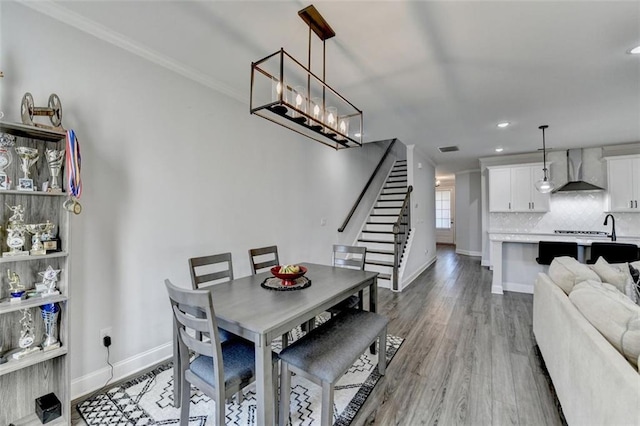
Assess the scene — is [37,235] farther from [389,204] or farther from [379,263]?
[389,204]

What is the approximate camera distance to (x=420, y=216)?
236 inches

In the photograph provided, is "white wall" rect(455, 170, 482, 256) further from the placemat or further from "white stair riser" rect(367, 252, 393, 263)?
the placemat

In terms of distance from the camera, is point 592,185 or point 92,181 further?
point 592,185

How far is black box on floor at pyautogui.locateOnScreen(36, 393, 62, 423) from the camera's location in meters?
1.65

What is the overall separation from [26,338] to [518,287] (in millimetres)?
5956

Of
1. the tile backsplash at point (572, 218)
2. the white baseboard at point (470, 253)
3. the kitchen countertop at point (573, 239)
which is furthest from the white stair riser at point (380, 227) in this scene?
the white baseboard at point (470, 253)

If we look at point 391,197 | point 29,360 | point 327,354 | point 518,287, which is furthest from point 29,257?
point 391,197

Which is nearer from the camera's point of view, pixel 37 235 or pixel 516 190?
pixel 37 235

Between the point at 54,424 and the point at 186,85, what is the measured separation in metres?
2.69

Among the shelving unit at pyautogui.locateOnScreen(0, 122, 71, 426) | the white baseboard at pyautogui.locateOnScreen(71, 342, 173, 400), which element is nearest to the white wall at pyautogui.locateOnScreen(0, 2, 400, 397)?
the white baseboard at pyautogui.locateOnScreen(71, 342, 173, 400)

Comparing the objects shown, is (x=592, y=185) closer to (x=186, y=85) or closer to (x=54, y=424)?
(x=186, y=85)

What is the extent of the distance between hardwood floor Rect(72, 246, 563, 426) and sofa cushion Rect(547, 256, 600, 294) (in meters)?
0.76

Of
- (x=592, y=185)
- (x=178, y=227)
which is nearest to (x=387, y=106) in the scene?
(x=178, y=227)

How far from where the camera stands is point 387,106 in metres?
3.46
